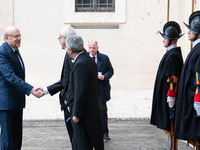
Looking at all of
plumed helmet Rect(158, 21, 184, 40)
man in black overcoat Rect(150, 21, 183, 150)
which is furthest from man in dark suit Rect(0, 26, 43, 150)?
plumed helmet Rect(158, 21, 184, 40)

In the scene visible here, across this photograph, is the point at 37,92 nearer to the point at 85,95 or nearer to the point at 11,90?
the point at 11,90

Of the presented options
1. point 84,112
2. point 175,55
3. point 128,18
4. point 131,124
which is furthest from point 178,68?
point 128,18

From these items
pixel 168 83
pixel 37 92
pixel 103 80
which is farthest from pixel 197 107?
pixel 103 80

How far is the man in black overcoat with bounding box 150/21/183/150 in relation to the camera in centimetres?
588

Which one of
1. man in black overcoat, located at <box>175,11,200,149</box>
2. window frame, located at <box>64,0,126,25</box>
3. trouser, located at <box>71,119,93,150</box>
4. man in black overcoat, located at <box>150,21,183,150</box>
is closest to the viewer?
man in black overcoat, located at <box>175,11,200,149</box>

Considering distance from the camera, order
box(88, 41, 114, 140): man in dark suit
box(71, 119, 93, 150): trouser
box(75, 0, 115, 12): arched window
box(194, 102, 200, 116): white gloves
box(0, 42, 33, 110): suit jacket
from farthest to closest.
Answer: box(75, 0, 115, 12): arched window, box(88, 41, 114, 140): man in dark suit, box(0, 42, 33, 110): suit jacket, box(71, 119, 93, 150): trouser, box(194, 102, 200, 116): white gloves

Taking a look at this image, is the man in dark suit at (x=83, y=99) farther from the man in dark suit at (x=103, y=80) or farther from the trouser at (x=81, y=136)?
the man in dark suit at (x=103, y=80)

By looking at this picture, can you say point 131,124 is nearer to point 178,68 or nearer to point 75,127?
point 178,68

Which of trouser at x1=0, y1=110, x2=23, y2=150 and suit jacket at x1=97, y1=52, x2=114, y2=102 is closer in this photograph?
trouser at x1=0, y1=110, x2=23, y2=150

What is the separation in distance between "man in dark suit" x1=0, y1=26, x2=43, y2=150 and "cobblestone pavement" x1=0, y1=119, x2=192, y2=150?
1.16 metres

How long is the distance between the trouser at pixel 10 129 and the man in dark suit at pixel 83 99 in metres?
1.08

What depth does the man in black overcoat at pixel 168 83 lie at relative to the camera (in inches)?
231

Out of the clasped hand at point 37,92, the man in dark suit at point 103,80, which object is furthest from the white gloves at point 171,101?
the man in dark suit at point 103,80

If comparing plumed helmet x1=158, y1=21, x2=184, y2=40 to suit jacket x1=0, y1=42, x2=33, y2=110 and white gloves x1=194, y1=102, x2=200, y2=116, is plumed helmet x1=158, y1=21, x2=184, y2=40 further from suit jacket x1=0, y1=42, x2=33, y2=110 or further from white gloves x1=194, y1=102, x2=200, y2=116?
suit jacket x1=0, y1=42, x2=33, y2=110
